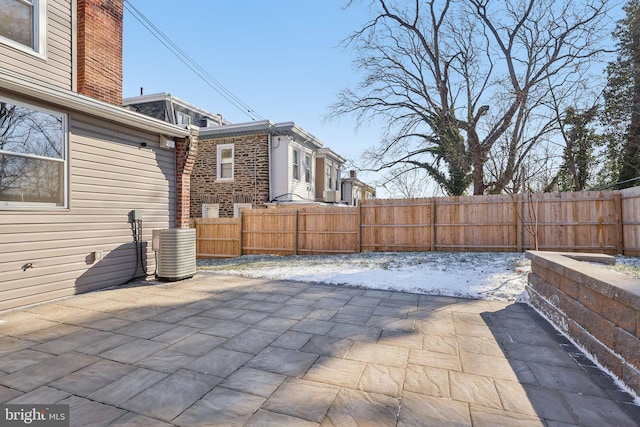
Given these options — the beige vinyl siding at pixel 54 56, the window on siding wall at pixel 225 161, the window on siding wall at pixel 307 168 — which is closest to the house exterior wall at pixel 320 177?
the window on siding wall at pixel 307 168

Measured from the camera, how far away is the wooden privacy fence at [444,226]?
7745 mm

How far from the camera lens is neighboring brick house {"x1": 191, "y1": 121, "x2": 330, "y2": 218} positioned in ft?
41.8

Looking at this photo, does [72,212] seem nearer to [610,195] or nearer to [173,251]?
[173,251]

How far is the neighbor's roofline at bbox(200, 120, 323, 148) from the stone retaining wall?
1042 cm

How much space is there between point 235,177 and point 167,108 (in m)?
3.98

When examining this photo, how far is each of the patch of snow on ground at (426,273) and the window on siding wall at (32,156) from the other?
346 centimetres

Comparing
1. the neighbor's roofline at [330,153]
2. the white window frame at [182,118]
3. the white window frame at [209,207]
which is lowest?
the white window frame at [209,207]

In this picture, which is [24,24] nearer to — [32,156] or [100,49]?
[100,49]

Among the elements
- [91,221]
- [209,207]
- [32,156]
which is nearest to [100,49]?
[32,156]

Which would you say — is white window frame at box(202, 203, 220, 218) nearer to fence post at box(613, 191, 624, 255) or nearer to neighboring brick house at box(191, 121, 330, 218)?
neighboring brick house at box(191, 121, 330, 218)

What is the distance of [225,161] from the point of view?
13383 millimetres

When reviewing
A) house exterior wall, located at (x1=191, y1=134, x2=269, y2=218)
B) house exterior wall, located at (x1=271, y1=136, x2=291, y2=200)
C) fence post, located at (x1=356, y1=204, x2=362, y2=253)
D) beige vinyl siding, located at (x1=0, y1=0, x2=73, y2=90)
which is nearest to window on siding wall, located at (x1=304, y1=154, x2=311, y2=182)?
house exterior wall, located at (x1=271, y1=136, x2=291, y2=200)

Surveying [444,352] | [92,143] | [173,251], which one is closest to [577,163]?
[444,352]

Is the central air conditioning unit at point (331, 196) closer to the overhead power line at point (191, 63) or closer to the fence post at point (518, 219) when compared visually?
the overhead power line at point (191, 63)
